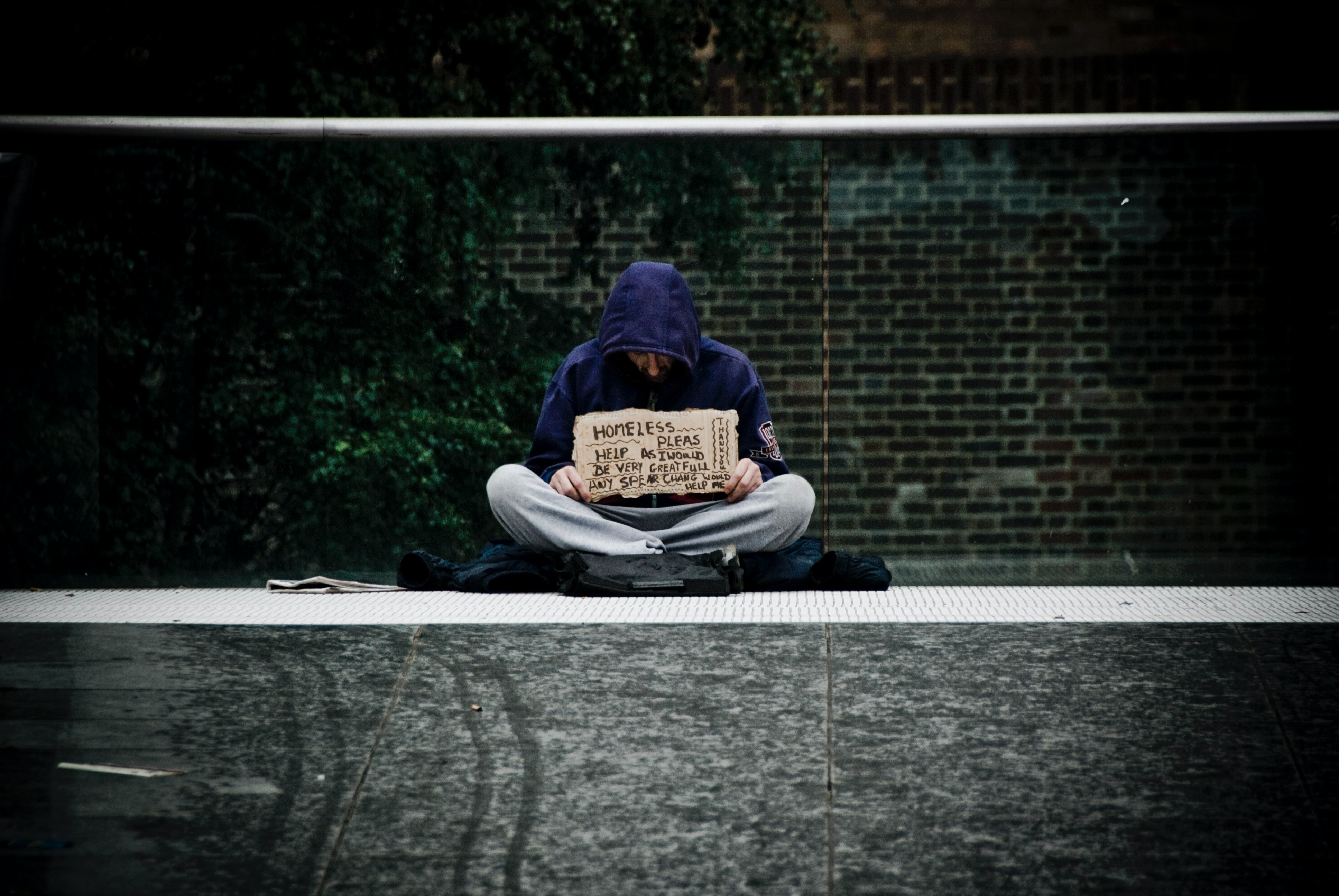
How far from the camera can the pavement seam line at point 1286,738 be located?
269cm

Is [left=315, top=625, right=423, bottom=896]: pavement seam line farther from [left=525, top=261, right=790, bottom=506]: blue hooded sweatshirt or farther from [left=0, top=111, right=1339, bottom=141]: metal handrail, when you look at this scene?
[left=0, top=111, right=1339, bottom=141]: metal handrail

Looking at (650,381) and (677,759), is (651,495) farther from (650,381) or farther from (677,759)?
(677,759)

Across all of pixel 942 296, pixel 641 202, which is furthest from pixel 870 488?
pixel 641 202

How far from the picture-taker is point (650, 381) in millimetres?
4629

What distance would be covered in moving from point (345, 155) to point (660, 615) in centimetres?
197

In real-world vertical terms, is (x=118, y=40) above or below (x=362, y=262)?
above

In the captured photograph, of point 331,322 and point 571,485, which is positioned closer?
point 571,485

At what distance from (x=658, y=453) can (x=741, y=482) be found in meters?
0.25

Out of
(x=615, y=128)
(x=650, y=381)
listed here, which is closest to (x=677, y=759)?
(x=650, y=381)

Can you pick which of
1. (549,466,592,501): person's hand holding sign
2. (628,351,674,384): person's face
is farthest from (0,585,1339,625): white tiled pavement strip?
(628,351,674,384): person's face

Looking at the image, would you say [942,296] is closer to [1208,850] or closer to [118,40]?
[1208,850]

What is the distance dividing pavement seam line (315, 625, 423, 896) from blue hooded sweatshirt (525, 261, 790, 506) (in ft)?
3.47

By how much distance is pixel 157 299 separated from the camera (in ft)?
16.1

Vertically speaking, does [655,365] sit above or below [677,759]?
above
